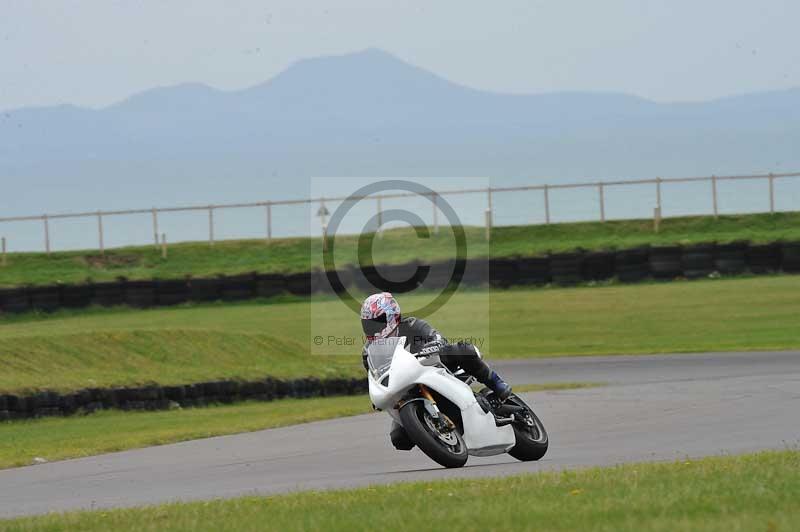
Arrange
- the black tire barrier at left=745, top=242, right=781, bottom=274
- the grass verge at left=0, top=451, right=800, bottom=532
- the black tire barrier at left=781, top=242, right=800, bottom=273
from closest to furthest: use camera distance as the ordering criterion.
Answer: the grass verge at left=0, top=451, right=800, bottom=532 → the black tire barrier at left=781, top=242, right=800, bottom=273 → the black tire barrier at left=745, top=242, right=781, bottom=274

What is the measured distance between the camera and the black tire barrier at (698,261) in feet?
128

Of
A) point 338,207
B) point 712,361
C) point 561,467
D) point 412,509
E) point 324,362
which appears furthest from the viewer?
point 338,207

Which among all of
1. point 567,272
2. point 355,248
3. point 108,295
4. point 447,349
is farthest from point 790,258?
point 447,349

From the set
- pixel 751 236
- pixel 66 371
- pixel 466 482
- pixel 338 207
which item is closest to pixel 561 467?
pixel 466 482

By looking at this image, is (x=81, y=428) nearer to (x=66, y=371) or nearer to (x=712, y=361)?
(x=66, y=371)

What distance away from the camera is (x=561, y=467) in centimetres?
1096

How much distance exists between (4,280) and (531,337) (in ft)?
63.7

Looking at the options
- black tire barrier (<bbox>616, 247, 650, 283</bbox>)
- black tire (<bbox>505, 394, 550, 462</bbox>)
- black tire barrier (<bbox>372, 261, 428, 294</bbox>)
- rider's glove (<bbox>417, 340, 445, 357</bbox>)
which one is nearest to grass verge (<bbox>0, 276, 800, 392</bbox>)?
black tire barrier (<bbox>616, 247, 650, 283</bbox>)

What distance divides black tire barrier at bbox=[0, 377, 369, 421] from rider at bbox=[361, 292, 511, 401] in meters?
9.33

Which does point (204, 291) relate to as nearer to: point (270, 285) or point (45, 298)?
point (270, 285)

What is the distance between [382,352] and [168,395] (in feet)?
34.2

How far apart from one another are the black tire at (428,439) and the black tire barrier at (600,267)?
28.5 metres

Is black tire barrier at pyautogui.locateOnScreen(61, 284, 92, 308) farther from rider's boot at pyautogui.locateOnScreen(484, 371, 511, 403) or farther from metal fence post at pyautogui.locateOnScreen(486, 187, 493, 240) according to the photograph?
rider's boot at pyautogui.locateOnScreen(484, 371, 511, 403)

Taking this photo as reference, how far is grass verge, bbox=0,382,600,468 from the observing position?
1552 cm
